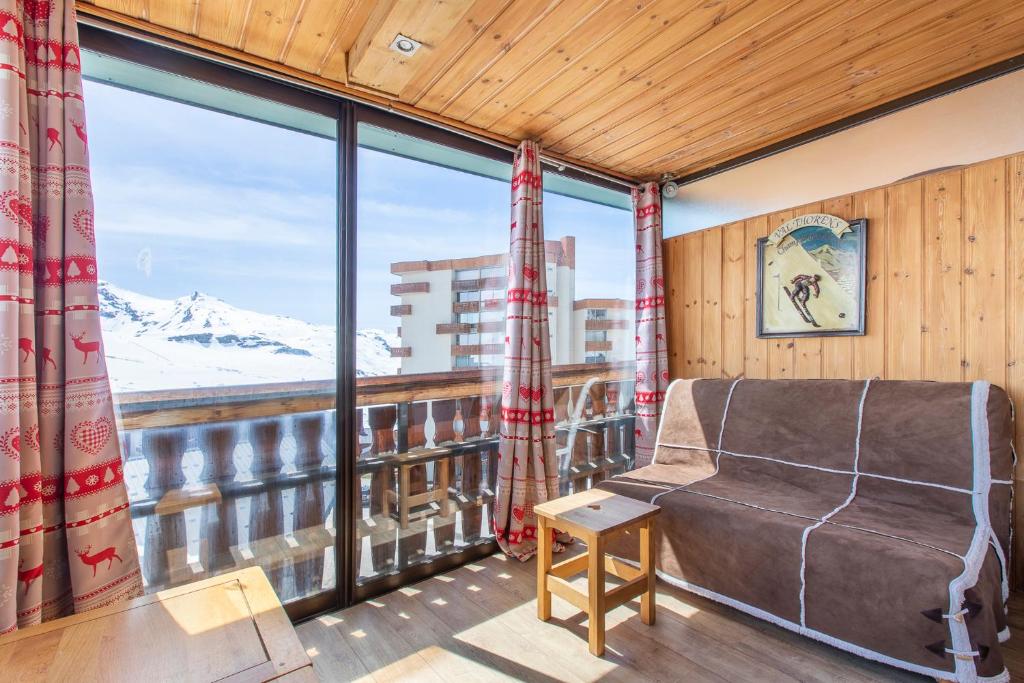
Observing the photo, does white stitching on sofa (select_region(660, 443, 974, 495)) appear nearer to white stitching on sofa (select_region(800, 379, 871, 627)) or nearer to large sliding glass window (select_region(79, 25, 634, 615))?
white stitching on sofa (select_region(800, 379, 871, 627))

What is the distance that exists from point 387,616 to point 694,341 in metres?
2.42

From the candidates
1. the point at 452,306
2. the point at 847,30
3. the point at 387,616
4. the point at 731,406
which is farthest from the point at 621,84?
the point at 387,616

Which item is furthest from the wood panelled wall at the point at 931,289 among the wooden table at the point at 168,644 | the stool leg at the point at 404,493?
the wooden table at the point at 168,644

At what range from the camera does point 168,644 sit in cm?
110

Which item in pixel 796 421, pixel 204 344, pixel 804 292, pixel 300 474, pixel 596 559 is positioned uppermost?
pixel 804 292

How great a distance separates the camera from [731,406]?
8.96 feet

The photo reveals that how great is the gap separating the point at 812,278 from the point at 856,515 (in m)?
1.29

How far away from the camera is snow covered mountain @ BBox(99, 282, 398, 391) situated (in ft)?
5.90

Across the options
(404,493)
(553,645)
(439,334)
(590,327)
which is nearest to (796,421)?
(590,327)

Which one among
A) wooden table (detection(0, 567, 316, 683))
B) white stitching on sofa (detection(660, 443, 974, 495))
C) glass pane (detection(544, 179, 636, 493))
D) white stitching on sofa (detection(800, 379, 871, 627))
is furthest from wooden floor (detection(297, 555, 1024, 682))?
glass pane (detection(544, 179, 636, 493))

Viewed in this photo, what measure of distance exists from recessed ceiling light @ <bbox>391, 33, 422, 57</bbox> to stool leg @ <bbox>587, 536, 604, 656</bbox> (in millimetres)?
1966

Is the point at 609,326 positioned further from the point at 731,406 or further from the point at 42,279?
the point at 42,279

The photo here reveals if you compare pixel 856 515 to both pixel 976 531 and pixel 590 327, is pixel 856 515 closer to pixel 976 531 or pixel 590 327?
pixel 976 531

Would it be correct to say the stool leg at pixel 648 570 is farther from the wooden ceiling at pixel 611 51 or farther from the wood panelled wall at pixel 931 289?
the wooden ceiling at pixel 611 51
